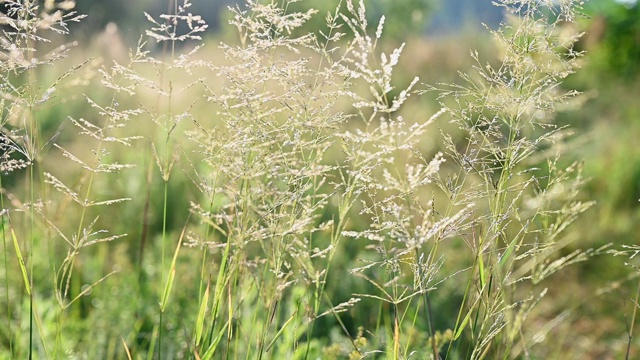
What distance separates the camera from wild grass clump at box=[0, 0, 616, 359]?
1.42 metres

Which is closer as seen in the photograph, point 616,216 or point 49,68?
point 616,216

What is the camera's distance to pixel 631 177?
19.8ft

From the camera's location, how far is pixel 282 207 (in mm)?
1447

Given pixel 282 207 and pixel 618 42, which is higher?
pixel 282 207

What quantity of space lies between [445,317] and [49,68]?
636 cm

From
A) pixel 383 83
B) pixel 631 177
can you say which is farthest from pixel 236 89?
pixel 631 177

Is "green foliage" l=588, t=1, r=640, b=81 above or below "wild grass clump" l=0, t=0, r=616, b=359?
below

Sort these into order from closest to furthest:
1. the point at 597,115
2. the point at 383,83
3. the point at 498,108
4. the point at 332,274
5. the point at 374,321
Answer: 1. the point at 383,83
2. the point at 498,108
3. the point at 374,321
4. the point at 332,274
5. the point at 597,115

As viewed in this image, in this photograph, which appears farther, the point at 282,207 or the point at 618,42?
the point at 618,42

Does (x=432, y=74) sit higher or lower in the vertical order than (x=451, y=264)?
lower

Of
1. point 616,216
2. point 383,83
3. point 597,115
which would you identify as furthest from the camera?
point 597,115

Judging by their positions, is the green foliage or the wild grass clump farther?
the green foliage

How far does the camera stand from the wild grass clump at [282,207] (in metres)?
1.42

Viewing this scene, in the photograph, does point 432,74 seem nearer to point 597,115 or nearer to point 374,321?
point 597,115
